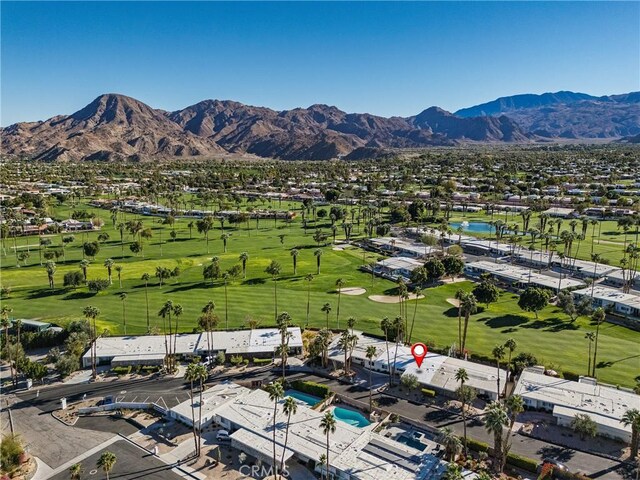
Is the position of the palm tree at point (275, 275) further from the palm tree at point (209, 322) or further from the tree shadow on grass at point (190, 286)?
the palm tree at point (209, 322)

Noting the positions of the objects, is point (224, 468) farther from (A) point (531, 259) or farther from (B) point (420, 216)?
(B) point (420, 216)

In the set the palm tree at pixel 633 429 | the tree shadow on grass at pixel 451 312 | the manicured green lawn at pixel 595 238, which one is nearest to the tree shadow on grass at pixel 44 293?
the tree shadow on grass at pixel 451 312

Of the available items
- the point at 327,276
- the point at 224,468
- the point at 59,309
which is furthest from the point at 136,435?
the point at 327,276

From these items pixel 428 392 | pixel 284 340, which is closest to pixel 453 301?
pixel 428 392

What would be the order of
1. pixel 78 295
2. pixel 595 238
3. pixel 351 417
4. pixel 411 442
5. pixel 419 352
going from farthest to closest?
1. pixel 595 238
2. pixel 78 295
3. pixel 419 352
4. pixel 351 417
5. pixel 411 442

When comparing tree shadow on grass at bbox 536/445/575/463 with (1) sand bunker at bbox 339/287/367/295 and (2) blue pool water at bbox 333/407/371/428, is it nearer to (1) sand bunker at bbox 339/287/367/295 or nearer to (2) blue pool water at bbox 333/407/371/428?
(2) blue pool water at bbox 333/407/371/428

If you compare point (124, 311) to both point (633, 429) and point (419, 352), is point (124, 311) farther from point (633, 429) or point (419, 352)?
point (633, 429)

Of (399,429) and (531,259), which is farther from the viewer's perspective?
(531,259)
